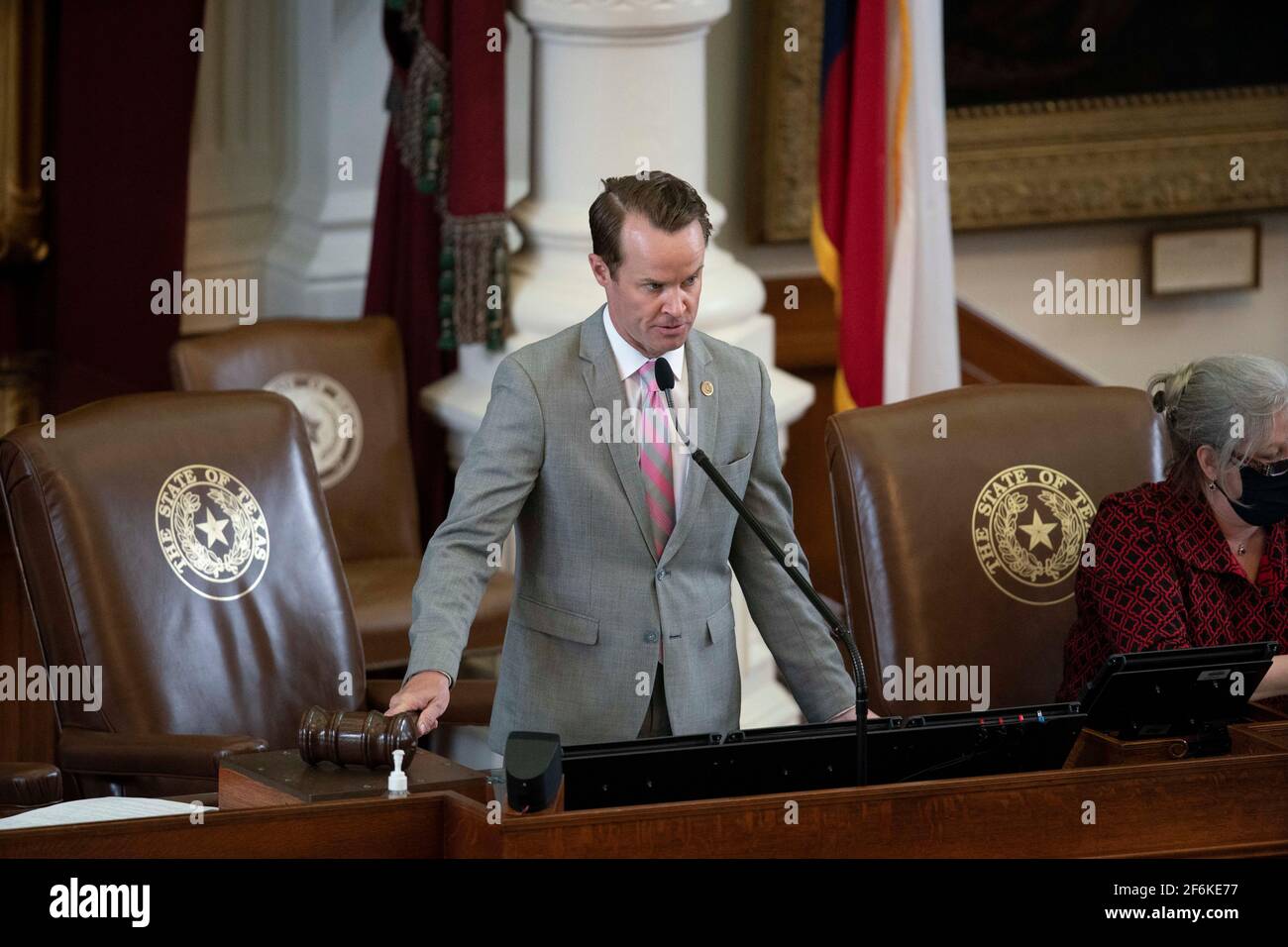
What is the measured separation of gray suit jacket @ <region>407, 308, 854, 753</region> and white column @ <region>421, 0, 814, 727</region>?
1612 millimetres

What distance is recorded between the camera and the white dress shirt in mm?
2508

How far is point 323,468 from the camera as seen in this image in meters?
4.40

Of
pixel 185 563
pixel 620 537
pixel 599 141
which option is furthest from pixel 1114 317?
pixel 620 537

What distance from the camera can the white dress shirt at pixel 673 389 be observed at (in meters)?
2.51

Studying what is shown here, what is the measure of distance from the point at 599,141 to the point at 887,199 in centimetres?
74

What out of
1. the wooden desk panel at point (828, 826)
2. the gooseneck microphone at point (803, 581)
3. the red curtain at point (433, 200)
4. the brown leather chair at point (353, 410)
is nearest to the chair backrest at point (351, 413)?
the brown leather chair at point (353, 410)

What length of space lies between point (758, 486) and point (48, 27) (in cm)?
268

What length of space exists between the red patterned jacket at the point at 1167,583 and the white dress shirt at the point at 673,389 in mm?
701

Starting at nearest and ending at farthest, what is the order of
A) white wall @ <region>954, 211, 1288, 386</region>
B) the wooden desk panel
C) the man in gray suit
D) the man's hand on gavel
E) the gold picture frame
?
the wooden desk panel < the man's hand on gavel < the man in gray suit < the gold picture frame < white wall @ <region>954, 211, 1288, 386</region>

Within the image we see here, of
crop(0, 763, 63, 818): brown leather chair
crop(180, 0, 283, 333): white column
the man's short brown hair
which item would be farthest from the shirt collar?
crop(180, 0, 283, 333): white column

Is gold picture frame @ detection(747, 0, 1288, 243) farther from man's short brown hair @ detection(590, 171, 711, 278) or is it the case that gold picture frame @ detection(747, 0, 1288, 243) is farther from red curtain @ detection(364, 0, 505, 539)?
man's short brown hair @ detection(590, 171, 711, 278)

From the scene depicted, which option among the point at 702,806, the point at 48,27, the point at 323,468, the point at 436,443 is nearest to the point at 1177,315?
the point at 436,443

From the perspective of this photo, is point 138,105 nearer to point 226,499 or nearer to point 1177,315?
point 226,499

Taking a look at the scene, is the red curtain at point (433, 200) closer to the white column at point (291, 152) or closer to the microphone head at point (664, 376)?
the white column at point (291, 152)
